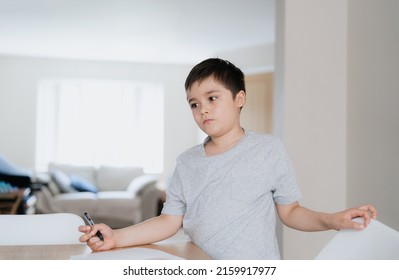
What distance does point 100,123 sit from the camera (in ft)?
21.7

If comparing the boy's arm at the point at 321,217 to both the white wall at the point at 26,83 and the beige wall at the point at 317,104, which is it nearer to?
the beige wall at the point at 317,104

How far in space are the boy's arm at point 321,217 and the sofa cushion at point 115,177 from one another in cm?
479

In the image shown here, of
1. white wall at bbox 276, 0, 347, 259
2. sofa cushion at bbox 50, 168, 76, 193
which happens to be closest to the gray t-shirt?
white wall at bbox 276, 0, 347, 259

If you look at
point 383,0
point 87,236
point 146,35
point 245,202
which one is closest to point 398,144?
point 383,0

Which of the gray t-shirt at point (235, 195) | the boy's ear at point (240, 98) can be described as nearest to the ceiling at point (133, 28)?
the boy's ear at point (240, 98)

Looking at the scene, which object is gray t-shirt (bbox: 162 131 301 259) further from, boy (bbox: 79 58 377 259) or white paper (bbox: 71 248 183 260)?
white paper (bbox: 71 248 183 260)

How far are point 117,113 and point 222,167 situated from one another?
5925 millimetres

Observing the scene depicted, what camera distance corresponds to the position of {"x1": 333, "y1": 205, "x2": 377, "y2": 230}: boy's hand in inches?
26.8

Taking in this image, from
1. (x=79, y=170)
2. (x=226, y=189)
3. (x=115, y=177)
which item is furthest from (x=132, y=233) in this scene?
(x=79, y=170)

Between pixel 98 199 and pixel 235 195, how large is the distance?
418cm

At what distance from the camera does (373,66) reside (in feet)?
6.12

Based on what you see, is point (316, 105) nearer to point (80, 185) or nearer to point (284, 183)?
point (284, 183)

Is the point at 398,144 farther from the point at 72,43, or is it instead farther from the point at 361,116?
the point at 72,43

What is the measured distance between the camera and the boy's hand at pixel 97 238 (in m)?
0.77
